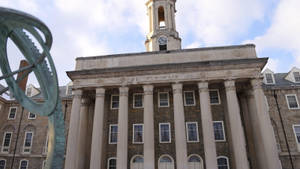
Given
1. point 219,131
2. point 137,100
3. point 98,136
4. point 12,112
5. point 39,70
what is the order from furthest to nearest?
point 12,112 → point 137,100 → point 219,131 → point 98,136 → point 39,70

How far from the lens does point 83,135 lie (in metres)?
25.8

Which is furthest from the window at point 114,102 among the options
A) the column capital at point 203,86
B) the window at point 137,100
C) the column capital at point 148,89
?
the column capital at point 203,86

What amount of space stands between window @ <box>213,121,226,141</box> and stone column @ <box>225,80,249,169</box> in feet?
8.73

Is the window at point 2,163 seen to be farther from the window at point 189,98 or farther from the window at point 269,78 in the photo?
the window at point 269,78

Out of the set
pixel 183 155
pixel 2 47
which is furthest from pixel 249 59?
pixel 2 47

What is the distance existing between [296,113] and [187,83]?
50.7 feet

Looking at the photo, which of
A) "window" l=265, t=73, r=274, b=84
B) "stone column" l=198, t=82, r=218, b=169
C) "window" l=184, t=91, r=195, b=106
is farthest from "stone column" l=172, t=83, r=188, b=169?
"window" l=265, t=73, r=274, b=84

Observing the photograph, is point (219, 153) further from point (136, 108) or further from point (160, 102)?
point (136, 108)

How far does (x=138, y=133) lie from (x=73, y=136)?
7.04 m

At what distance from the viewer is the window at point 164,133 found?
24.9 m

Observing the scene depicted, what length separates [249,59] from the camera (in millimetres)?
23562

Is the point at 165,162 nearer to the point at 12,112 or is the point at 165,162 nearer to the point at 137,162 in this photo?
the point at 137,162

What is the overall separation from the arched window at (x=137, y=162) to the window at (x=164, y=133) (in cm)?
293

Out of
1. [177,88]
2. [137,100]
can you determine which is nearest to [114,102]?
[137,100]
